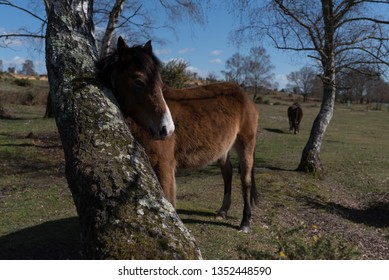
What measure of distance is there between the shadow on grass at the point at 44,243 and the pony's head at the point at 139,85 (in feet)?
6.21

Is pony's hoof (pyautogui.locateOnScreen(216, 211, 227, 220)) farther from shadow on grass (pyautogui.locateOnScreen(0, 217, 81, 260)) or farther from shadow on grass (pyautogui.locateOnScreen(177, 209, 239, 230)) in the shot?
shadow on grass (pyautogui.locateOnScreen(0, 217, 81, 260))

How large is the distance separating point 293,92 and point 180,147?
89.0 meters

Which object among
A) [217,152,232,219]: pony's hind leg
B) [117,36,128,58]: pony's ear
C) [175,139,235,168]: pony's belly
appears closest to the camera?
[117,36,128,58]: pony's ear

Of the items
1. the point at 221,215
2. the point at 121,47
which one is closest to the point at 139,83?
the point at 121,47

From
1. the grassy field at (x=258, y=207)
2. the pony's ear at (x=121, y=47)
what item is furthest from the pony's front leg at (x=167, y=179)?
the pony's ear at (x=121, y=47)

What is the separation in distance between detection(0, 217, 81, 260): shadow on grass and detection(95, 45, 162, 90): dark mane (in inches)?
82.2

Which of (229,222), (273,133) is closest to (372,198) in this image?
(229,222)

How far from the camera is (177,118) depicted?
5512mm

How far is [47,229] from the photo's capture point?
608 centimetres

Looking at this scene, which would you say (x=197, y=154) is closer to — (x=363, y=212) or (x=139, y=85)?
(x=139, y=85)

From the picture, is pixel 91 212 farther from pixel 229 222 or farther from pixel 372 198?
pixel 372 198

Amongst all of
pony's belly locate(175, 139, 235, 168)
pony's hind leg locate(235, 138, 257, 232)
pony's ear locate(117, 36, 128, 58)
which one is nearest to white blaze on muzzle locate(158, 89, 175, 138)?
pony's ear locate(117, 36, 128, 58)

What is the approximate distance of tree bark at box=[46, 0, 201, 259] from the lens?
91.2 inches

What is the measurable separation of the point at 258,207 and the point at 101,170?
6.60 metres
